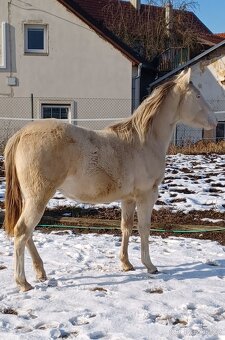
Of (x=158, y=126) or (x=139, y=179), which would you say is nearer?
(x=139, y=179)

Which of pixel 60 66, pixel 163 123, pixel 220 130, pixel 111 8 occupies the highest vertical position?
pixel 111 8

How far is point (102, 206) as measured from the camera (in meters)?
8.09

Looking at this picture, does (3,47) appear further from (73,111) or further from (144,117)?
(144,117)

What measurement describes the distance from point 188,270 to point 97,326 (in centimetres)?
176

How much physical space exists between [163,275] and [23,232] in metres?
1.56

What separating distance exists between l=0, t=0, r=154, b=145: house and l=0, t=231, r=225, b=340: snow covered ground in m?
14.6

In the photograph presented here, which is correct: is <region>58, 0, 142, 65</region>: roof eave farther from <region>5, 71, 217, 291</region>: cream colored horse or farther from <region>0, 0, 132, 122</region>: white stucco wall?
<region>5, 71, 217, 291</region>: cream colored horse

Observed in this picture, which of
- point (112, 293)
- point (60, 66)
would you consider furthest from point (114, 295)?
point (60, 66)

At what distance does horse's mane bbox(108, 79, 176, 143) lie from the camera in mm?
4995

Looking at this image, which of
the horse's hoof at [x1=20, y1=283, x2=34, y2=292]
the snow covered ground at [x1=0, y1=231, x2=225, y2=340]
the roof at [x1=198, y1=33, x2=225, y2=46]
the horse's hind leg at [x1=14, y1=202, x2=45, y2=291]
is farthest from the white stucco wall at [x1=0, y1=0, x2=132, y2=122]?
the horse's hoof at [x1=20, y1=283, x2=34, y2=292]

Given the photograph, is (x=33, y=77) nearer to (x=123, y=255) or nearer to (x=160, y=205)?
(x=160, y=205)

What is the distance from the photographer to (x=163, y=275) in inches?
191

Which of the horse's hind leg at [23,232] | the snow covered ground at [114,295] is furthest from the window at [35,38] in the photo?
the horse's hind leg at [23,232]

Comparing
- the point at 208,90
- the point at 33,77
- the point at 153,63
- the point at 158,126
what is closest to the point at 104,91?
the point at 33,77
